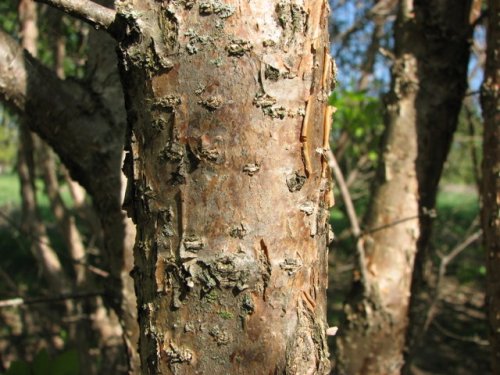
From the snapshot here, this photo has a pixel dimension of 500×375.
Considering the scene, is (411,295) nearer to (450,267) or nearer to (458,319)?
(458,319)

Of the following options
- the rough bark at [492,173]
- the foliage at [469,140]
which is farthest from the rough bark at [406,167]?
the foliage at [469,140]

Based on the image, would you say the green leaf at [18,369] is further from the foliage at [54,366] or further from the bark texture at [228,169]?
the bark texture at [228,169]

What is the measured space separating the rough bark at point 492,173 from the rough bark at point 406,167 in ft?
0.93

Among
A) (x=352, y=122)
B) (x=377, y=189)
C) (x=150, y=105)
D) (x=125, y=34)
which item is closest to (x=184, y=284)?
(x=150, y=105)

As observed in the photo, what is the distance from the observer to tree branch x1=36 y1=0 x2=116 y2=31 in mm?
1125

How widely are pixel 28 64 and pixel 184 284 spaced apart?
0.92 m

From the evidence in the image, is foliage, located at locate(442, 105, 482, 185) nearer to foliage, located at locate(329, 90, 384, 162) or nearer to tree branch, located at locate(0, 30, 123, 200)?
foliage, located at locate(329, 90, 384, 162)

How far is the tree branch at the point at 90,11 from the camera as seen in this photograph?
1.12 metres

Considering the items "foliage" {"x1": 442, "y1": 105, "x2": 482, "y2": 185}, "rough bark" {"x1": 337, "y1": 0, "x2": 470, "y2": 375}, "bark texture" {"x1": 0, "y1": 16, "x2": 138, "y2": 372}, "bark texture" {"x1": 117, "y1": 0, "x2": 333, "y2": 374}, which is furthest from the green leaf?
"foliage" {"x1": 442, "y1": 105, "x2": 482, "y2": 185}

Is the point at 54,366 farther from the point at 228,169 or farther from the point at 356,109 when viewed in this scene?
the point at 356,109

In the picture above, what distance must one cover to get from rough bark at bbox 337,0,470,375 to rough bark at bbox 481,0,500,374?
0.28m

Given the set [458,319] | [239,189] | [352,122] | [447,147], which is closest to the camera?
[239,189]

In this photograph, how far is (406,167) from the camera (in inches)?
102

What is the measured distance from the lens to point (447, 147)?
2602 millimetres
